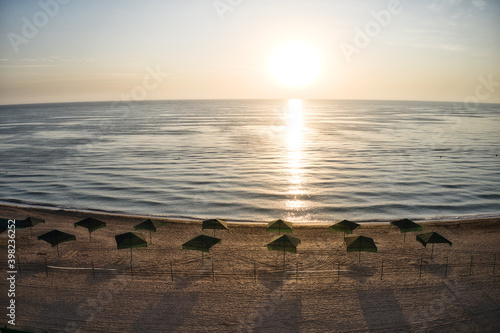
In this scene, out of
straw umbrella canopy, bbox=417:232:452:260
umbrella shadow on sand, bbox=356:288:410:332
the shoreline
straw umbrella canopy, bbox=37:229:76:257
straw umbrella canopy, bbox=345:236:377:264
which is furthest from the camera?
the shoreline

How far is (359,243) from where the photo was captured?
77.4ft

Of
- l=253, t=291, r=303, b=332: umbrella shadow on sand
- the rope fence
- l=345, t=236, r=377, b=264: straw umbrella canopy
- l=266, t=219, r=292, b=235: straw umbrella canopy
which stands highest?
l=266, t=219, r=292, b=235: straw umbrella canopy

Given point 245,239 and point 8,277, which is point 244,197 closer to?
point 245,239

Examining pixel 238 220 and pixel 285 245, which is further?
pixel 238 220

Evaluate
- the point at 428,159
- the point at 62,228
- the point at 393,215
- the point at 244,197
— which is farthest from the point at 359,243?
the point at 428,159

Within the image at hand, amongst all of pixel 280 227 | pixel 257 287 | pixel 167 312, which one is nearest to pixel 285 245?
pixel 257 287

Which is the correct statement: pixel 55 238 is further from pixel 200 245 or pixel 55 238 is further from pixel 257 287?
pixel 257 287

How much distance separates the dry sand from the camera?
1747 centimetres

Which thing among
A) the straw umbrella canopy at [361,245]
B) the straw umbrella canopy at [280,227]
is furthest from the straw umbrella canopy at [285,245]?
the straw umbrella canopy at [280,227]

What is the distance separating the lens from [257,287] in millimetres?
21000

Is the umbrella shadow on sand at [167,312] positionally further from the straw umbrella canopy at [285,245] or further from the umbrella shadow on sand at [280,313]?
the straw umbrella canopy at [285,245]

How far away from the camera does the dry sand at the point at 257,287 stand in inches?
688

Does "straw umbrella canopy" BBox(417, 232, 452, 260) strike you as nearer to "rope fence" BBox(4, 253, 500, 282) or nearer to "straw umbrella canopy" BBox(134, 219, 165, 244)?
"rope fence" BBox(4, 253, 500, 282)

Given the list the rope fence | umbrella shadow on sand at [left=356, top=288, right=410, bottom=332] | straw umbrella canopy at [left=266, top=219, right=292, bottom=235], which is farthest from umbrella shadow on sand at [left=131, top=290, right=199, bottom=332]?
straw umbrella canopy at [left=266, top=219, right=292, bottom=235]
